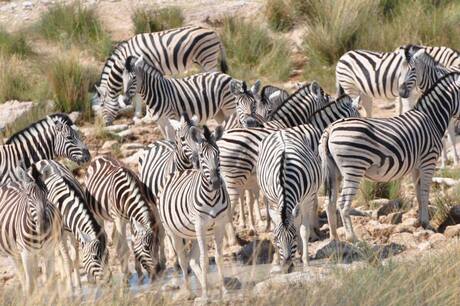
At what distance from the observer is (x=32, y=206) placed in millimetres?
10844

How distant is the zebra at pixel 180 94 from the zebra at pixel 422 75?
215cm

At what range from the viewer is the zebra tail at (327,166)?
1265 centimetres

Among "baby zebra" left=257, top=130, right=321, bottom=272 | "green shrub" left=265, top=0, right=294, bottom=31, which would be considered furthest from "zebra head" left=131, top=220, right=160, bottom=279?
"green shrub" left=265, top=0, right=294, bottom=31

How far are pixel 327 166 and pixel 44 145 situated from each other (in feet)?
9.77

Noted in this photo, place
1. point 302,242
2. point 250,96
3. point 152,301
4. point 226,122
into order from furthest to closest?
point 226,122
point 250,96
point 302,242
point 152,301

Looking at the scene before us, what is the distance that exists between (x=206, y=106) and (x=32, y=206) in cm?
515

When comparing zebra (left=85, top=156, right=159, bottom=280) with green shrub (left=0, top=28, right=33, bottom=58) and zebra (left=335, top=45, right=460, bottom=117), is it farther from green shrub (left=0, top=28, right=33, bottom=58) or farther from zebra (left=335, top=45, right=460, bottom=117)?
green shrub (left=0, top=28, right=33, bottom=58)

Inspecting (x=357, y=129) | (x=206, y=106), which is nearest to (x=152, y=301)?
(x=357, y=129)

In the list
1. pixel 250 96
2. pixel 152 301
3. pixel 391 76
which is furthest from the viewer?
pixel 391 76

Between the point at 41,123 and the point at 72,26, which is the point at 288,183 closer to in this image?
the point at 41,123

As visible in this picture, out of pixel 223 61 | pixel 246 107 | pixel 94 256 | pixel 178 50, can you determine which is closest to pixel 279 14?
pixel 223 61

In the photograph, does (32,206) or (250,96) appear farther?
(250,96)

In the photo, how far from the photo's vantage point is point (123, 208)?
11.9m

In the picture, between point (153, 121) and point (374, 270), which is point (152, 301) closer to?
point (374, 270)
